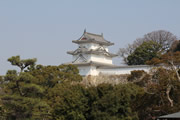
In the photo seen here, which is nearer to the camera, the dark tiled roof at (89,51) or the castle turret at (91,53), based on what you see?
the castle turret at (91,53)

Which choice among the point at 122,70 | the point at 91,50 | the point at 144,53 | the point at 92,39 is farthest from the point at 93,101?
the point at 144,53

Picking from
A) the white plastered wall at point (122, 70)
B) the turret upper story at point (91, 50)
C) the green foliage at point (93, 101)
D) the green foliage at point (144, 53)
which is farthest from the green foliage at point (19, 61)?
the green foliage at point (144, 53)

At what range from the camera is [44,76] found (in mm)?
27812

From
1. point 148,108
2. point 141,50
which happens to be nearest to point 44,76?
point 148,108

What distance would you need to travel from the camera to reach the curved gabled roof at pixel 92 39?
45719mm

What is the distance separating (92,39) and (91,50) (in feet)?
5.81

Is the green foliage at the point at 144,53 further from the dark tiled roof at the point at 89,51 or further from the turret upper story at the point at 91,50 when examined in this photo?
the dark tiled roof at the point at 89,51

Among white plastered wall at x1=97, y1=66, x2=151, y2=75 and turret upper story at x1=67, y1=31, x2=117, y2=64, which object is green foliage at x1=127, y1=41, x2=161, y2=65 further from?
white plastered wall at x1=97, y1=66, x2=151, y2=75

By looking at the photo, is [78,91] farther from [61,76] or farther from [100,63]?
[100,63]

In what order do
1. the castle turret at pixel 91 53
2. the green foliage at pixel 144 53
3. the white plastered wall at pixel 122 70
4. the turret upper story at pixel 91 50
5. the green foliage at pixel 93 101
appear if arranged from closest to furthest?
1. the green foliage at pixel 93 101
2. the white plastered wall at pixel 122 70
3. the castle turret at pixel 91 53
4. the turret upper story at pixel 91 50
5. the green foliage at pixel 144 53

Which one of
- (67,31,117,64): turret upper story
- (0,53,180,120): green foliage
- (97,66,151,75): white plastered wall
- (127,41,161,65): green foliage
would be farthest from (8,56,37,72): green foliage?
(127,41,161,65): green foliage

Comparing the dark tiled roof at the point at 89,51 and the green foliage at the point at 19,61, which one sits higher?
the dark tiled roof at the point at 89,51

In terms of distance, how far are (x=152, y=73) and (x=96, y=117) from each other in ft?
32.8

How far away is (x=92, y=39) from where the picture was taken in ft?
149
